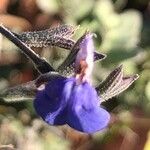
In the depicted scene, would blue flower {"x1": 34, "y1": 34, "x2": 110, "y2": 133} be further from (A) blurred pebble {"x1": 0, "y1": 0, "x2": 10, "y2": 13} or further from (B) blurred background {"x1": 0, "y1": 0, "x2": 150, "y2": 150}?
(A) blurred pebble {"x1": 0, "y1": 0, "x2": 10, "y2": 13}

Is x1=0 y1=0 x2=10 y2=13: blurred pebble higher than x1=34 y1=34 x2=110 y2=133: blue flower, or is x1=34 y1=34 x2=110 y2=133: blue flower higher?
x1=34 y1=34 x2=110 y2=133: blue flower

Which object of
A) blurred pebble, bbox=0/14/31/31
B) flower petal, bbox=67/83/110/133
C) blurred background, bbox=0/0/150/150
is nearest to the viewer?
flower petal, bbox=67/83/110/133

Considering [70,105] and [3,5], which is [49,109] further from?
[3,5]

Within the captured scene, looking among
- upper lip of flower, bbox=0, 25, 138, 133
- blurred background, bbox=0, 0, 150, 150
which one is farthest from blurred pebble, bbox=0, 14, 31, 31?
upper lip of flower, bbox=0, 25, 138, 133

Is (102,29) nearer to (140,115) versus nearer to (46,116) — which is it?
(140,115)

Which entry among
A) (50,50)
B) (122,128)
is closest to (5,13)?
(50,50)

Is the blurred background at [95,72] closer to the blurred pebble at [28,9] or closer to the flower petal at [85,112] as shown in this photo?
the blurred pebble at [28,9]

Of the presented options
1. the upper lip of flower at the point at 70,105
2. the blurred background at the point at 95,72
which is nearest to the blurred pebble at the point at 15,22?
the blurred background at the point at 95,72

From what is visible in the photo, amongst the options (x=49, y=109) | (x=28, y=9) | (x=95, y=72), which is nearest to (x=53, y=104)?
(x=49, y=109)
